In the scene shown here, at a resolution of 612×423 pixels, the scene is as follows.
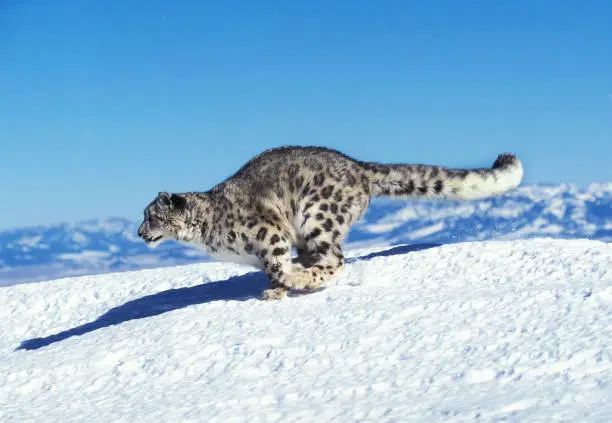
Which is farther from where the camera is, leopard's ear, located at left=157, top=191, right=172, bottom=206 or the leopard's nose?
the leopard's nose

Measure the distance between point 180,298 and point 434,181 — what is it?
3.72 m

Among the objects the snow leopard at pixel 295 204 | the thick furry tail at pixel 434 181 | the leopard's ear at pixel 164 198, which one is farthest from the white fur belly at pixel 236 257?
the thick furry tail at pixel 434 181

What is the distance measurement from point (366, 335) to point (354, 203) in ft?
8.12

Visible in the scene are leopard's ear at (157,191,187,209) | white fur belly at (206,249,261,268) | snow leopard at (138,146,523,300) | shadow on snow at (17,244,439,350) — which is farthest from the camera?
shadow on snow at (17,244,439,350)

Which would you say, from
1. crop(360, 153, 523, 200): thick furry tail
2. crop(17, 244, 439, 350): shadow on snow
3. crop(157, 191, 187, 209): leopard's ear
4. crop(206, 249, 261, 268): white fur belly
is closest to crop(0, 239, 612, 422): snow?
crop(17, 244, 439, 350): shadow on snow

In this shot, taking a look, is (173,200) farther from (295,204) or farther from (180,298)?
(295,204)

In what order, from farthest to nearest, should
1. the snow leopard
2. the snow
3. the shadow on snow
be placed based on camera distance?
the shadow on snow
the snow leopard
the snow

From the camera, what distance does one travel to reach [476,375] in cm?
563

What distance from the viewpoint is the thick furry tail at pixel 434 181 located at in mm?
9508

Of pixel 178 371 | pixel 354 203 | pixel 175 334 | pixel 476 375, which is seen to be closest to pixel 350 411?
pixel 476 375

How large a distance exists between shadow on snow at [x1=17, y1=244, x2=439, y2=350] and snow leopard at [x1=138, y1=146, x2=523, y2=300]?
70 cm

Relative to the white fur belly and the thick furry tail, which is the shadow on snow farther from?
the thick furry tail

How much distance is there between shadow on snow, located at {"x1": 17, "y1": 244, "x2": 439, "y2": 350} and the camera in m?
9.70

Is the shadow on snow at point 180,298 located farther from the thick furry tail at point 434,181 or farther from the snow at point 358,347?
the thick furry tail at point 434,181
